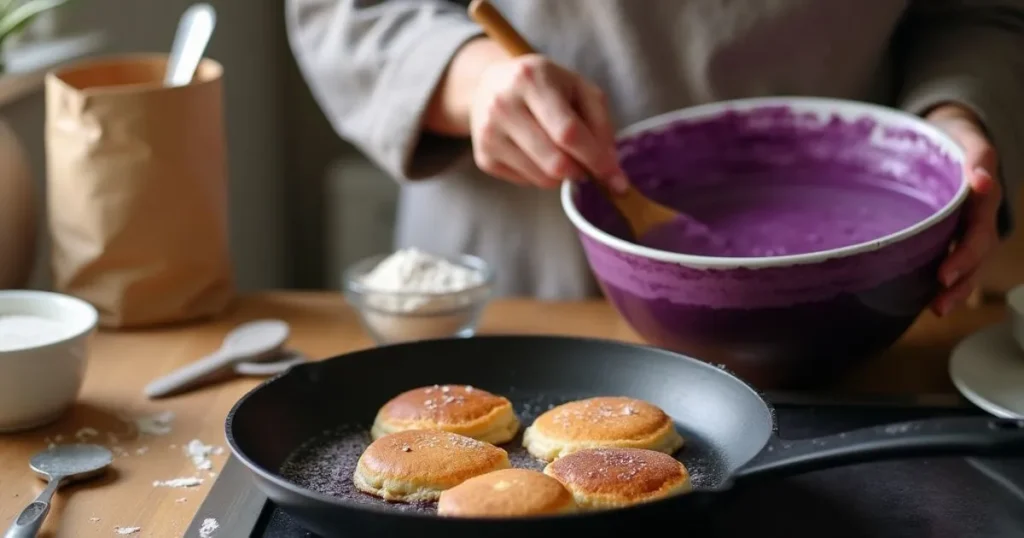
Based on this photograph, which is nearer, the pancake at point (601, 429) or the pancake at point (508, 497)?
the pancake at point (508, 497)

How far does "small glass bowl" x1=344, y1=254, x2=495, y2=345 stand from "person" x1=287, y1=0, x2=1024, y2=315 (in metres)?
0.11

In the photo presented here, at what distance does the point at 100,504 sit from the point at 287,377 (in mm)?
137

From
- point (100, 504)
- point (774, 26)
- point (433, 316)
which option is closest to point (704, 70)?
point (774, 26)

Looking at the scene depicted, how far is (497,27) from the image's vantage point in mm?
913

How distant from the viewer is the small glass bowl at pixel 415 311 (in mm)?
942

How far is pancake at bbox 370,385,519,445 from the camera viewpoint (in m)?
0.73

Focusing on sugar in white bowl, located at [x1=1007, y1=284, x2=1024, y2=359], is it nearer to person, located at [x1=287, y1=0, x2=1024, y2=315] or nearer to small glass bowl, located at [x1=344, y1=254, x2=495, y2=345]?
person, located at [x1=287, y1=0, x2=1024, y2=315]

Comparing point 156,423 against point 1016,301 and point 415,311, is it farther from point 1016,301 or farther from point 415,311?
point 1016,301

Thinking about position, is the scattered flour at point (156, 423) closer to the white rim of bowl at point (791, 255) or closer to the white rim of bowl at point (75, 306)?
the white rim of bowl at point (75, 306)

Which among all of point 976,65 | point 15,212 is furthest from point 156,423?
point 976,65

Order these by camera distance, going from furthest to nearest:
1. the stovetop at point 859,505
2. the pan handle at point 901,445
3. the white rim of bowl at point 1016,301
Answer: the white rim of bowl at point 1016,301 < the stovetop at point 859,505 < the pan handle at point 901,445

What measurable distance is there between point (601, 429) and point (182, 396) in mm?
349

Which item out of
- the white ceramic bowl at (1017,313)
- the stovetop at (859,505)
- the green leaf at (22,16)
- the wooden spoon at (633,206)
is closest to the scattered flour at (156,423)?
the stovetop at (859,505)

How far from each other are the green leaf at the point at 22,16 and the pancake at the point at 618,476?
76cm
